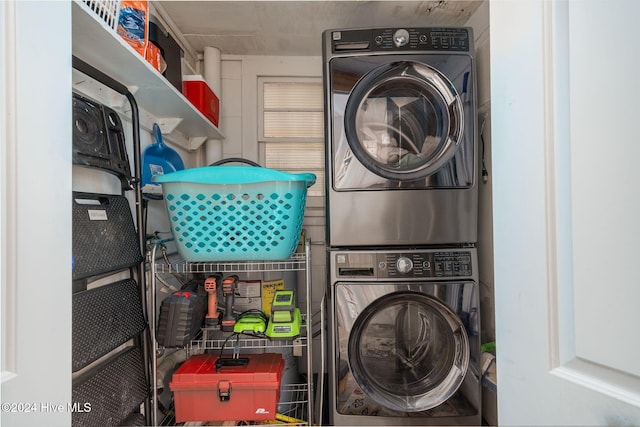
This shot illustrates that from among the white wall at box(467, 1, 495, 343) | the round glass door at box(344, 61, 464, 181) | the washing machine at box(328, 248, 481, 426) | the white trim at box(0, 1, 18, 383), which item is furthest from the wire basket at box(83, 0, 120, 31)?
the white wall at box(467, 1, 495, 343)

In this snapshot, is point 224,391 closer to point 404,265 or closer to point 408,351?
point 408,351

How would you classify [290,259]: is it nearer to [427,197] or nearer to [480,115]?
[427,197]

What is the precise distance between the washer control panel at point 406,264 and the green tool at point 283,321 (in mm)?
274

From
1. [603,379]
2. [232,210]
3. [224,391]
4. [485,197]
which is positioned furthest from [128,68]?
[485,197]

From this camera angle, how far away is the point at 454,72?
1.29 m

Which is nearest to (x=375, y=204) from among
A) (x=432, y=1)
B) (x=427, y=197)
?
(x=427, y=197)

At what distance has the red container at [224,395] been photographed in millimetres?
1199

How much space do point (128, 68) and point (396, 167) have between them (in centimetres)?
115

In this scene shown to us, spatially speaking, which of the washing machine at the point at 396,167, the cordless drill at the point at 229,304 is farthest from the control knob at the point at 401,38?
the cordless drill at the point at 229,304

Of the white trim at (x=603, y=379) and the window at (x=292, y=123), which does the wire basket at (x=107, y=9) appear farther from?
the white trim at (x=603, y=379)

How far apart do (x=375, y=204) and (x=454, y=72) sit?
68 cm

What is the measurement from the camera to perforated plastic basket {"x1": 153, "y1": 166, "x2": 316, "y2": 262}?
1186mm

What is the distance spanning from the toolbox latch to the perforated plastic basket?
512mm

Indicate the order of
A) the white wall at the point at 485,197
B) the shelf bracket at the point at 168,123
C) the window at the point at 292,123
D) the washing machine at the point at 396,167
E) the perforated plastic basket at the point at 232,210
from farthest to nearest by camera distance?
the window at the point at 292,123 < the shelf bracket at the point at 168,123 < the white wall at the point at 485,197 < the washing machine at the point at 396,167 < the perforated plastic basket at the point at 232,210
